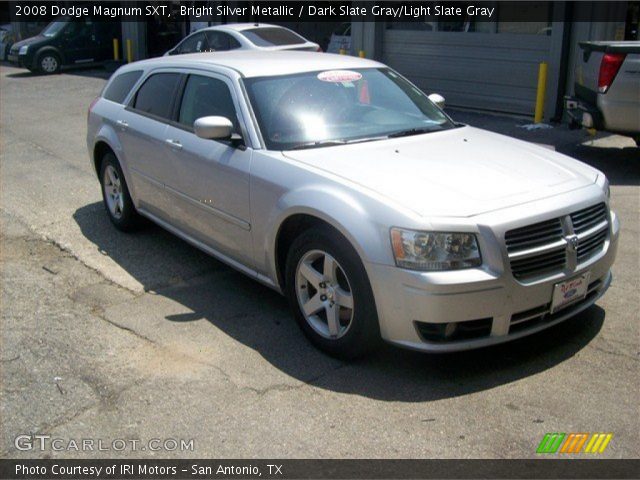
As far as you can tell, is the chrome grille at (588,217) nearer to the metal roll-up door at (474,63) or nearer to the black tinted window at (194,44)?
the metal roll-up door at (474,63)

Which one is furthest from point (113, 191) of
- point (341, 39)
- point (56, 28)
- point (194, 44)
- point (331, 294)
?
point (56, 28)

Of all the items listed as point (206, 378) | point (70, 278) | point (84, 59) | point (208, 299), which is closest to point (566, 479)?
point (206, 378)

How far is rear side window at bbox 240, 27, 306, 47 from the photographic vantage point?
1455cm

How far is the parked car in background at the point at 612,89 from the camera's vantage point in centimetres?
843

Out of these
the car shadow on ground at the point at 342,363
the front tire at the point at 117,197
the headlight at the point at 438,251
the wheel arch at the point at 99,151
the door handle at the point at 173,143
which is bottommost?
the car shadow on ground at the point at 342,363

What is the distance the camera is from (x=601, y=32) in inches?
463

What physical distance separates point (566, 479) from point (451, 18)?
1238 centimetres

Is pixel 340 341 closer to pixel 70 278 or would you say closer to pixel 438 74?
pixel 70 278

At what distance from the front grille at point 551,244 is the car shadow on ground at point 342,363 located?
0.57 m

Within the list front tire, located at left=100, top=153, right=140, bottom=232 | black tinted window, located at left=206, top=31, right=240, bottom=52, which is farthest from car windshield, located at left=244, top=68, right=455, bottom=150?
black tinted window, located at left=206, top=31, right=240, bottom=52

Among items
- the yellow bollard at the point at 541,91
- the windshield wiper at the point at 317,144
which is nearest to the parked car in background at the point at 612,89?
→ the yellow bollard at the point at 541,91

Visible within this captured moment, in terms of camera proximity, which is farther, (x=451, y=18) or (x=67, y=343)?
(x=451, y=18)

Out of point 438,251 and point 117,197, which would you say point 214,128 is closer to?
point 438,251

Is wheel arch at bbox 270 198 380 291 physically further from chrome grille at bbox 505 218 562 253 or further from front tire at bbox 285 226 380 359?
chrome grille at bbox 505 218 562 253
